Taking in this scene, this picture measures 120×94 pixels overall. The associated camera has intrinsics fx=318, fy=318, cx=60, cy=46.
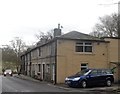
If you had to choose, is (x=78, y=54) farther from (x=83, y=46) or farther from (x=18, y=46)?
(x=18, y=46)

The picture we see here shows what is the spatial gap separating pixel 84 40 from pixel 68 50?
2341mm

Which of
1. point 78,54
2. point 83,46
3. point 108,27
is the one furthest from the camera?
point 108,27

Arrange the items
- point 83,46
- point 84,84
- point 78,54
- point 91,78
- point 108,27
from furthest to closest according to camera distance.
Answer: point 108,27
point 83,46
point 78,54
point 91,78
point 84,84

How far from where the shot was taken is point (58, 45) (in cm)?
3712

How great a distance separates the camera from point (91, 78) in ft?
98.8

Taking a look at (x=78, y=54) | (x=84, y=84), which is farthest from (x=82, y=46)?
(x=84, y=84)

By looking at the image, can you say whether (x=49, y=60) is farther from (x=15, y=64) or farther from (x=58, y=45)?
(x=15, y=64)

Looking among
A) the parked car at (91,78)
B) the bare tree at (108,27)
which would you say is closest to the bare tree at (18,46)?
the bare tree at (108,27)

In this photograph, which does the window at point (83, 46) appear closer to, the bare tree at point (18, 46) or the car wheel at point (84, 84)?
the car wheel at point (84, 84)

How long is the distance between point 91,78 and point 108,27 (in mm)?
39809

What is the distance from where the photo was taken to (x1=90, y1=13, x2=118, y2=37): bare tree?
6469 cm

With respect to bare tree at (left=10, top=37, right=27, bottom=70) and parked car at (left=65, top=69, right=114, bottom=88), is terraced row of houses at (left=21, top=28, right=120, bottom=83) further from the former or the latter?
bare tree at (left=10, top=37, right=27, bottom=70)

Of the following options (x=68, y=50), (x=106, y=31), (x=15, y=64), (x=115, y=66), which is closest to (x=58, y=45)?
(x=68, y=50)

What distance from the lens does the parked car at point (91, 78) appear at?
97.0ft
